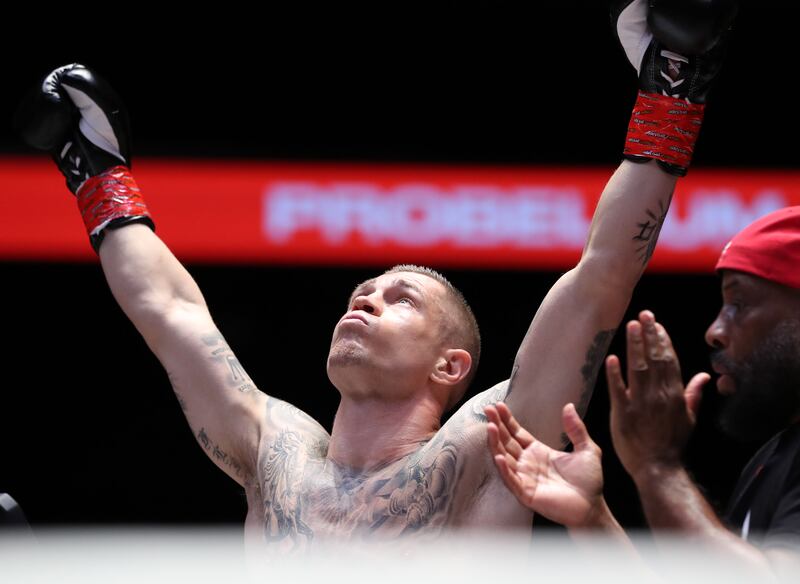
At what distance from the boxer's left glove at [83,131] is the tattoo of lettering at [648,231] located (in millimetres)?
1138

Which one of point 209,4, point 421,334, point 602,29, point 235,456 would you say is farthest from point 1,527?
point 602,29

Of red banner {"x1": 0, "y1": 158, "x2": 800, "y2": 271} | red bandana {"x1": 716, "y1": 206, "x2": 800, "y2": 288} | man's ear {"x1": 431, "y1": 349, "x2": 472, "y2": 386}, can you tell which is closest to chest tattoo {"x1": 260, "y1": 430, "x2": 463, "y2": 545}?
man's ear {"x1": 431, "y1": 349, "x2": 472, "y2": 386}

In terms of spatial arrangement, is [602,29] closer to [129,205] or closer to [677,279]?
[677,279]

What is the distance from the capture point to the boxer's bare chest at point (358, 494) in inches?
69.3

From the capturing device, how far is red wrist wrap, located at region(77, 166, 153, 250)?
2.25 m

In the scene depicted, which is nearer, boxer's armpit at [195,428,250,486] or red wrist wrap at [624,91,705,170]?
red wrist wrap at [624,91,705,170]

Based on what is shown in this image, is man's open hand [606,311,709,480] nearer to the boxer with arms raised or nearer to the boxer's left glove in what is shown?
the boxer with arms raised

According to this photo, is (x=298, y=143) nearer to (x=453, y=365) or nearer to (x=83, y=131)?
(x=83, y=131)

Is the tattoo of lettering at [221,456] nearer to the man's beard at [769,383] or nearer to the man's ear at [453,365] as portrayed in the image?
the man's ear at [453,365]

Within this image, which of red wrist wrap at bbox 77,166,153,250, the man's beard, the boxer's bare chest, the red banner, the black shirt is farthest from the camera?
the red banner

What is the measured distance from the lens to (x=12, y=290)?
3289 mm

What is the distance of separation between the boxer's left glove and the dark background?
2.59 feet

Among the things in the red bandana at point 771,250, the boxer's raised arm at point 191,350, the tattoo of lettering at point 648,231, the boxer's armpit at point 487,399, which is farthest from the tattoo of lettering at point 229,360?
the red bandana at point 771,250

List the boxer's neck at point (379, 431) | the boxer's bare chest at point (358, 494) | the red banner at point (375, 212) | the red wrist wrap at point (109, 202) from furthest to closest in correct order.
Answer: the red banner at point (375, 212) < the red wrist wrap at point (109, 202) < the boxer's neck at point (379, 431) < the boxer's bare chest at point (358, 494)
